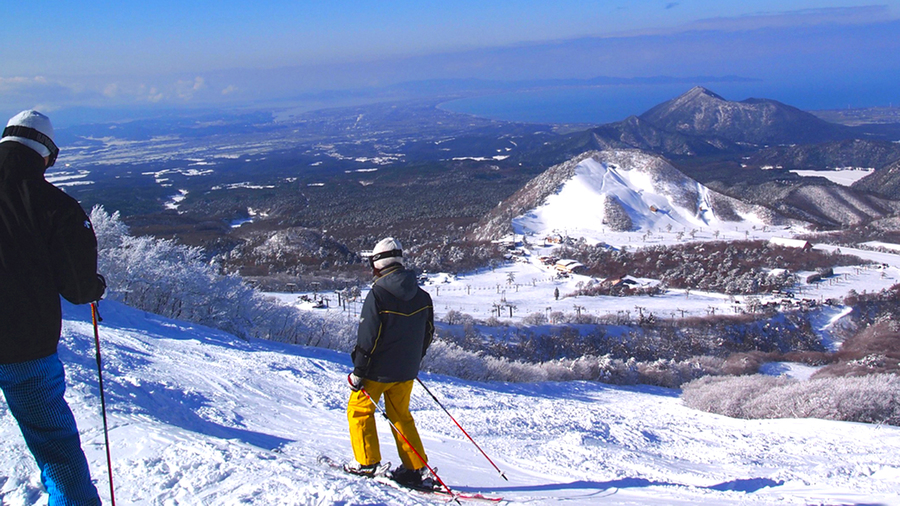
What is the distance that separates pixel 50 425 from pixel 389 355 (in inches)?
90.9

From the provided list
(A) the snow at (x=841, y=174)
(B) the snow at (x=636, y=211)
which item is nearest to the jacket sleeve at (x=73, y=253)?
(B) the snow at (x=636, y=211)

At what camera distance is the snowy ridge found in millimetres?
58812

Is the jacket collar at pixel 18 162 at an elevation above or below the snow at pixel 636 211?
above

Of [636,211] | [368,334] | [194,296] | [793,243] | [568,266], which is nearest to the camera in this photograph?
[368,334]

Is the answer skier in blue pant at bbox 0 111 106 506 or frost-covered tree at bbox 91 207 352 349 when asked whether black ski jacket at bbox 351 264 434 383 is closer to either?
skier in blue pant at bbox 0 111 106 506

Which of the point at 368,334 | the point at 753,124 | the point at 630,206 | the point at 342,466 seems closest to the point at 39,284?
the point at 368,334

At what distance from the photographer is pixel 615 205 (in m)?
60.6

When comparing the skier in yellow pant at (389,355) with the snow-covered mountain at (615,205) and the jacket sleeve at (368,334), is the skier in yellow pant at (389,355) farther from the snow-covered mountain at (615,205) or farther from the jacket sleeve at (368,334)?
the snow-covered mountain at (615,205)

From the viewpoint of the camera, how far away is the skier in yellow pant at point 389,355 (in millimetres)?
4656

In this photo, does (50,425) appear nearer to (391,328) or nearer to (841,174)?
(391,328)

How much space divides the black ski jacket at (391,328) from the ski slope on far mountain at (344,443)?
0.91 meters

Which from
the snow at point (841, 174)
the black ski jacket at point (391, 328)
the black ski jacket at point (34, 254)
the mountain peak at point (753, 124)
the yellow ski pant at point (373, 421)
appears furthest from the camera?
the mountain peak at point (753, 124)

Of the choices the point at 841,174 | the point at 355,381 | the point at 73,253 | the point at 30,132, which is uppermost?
the point at 30,132

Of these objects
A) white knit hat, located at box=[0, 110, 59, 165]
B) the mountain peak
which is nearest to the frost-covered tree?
white knit hat, located at box=[0, 110, 59, 165]
